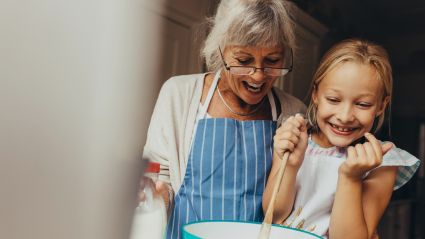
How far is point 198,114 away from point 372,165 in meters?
0.32

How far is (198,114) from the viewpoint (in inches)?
28.3

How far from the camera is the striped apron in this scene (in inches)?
26.3

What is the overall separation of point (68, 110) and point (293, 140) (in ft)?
1.29

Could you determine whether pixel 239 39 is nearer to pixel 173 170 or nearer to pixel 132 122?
pixel 173 170

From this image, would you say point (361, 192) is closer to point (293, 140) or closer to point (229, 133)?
point (293, 140)

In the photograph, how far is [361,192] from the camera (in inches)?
22.2

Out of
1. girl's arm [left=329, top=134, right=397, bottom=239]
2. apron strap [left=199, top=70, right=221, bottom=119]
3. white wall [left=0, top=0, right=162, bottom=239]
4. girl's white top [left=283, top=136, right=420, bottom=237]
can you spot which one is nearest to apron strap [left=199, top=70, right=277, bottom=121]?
apron strap [left=199, top=70, right=221, bottom=119]

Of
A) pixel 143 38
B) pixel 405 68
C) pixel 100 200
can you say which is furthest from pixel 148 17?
pixel 405 68

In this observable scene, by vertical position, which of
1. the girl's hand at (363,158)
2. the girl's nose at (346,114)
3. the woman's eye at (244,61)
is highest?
the woman's eye at (244,61)

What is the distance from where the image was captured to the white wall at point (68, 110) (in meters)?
0.21

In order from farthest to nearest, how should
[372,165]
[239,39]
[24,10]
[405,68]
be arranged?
[405,68] → [239,39] → [372,165] → [24,10]

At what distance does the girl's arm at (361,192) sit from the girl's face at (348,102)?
2.2 inches

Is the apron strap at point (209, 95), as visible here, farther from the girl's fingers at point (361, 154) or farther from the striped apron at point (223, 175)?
the girl's fingers at point (361, 154)

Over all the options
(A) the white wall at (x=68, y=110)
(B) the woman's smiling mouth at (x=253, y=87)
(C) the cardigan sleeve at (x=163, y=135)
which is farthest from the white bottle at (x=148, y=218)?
(B) the woman's smiling mouth at (x=253, y=87)
